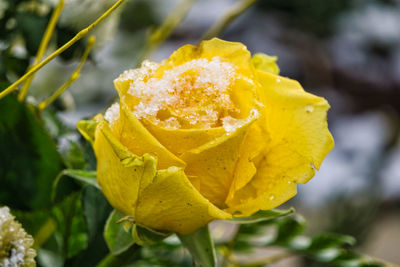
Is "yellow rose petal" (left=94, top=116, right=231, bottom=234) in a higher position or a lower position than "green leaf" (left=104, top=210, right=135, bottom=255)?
higher

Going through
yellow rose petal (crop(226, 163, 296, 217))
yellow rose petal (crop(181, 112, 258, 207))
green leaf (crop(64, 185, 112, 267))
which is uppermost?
yellow rose petal (crop(181, 112, 258, 207))

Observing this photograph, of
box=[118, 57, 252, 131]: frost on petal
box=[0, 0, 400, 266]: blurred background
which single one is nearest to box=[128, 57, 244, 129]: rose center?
box=[118, 57, 252, 131]: frost on petal

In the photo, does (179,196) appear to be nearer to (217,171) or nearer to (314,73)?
→ (217,171)

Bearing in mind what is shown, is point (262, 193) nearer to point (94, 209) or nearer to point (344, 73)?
point (94, 209)

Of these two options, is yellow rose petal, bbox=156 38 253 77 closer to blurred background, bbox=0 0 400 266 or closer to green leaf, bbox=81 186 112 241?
green leaf, bbox=81 186 112 241

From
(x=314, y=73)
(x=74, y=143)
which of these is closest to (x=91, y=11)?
(x=74, y=143)

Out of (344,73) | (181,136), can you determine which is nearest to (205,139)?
(181,136)

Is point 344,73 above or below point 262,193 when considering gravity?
below
